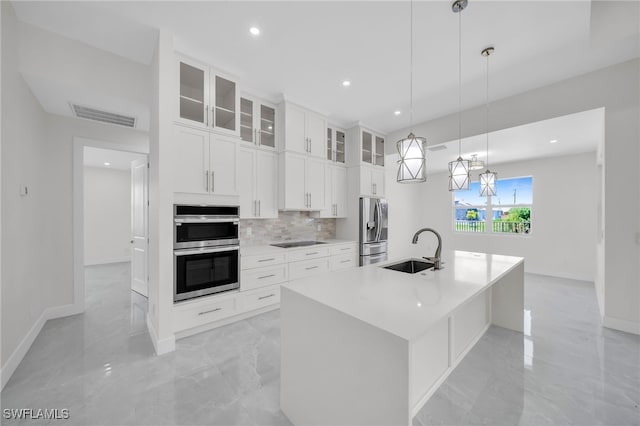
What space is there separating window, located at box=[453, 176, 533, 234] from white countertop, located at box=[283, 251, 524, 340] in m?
4.32

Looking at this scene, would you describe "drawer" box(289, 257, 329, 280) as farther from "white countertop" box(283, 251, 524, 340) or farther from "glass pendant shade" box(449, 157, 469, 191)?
"glass pendant shade" box(449, 157, 469, 191)

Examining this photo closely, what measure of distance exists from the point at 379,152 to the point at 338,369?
4.44 meters

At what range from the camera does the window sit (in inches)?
219

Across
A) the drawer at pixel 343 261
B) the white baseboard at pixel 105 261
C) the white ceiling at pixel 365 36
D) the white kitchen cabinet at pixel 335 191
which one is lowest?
the white baseboard at pixel 105 261

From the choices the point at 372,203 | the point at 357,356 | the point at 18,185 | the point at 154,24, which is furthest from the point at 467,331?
the point at 18,185

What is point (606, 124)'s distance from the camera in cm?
279

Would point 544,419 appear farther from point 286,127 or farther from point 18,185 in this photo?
point 18,185

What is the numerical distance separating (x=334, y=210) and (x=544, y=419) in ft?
11.3

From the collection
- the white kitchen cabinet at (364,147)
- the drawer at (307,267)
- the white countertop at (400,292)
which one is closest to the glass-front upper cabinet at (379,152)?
the white kitchen cabinet at (364,147)

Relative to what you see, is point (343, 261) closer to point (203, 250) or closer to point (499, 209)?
point (203, 250)

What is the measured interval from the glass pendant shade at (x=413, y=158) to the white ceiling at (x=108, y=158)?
16.9ft

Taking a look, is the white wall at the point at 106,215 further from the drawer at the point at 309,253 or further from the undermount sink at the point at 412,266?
the undermount sink at the point at 412,266

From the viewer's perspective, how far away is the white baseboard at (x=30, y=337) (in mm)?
1876

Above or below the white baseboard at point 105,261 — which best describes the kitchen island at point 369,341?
above
